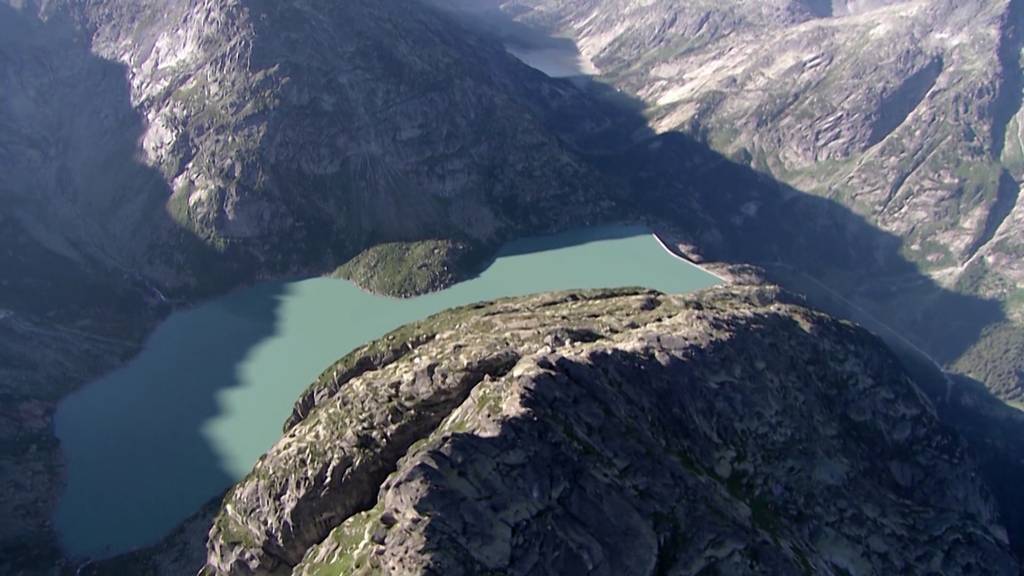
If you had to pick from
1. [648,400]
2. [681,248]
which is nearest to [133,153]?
[681,248]

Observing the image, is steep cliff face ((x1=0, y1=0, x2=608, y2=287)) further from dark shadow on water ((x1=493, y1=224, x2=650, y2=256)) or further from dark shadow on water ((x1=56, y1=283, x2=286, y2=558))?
dark shadow on water ((x1=56, y1=283, x2=286, y2=558))

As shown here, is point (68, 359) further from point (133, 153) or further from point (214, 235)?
point (133, 153)

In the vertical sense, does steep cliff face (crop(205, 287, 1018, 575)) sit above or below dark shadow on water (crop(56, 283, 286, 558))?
above

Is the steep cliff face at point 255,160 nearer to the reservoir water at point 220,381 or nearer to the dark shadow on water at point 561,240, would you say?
the dark shadow on water at point 561,240

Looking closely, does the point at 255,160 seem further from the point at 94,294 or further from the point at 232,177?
the point at 94,294

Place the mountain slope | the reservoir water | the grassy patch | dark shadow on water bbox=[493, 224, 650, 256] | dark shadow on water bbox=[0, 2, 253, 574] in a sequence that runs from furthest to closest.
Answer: dark shadow on water bbox=[493, 224, 650, 256] < the grassy patch < the mountain slope < dark shadow on water bbox=[0, 2, 253, 574] < the reservoir water

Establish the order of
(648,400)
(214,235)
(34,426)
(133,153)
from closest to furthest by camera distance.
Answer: (648,400) → (34,426) → (214,235) → (133,153)

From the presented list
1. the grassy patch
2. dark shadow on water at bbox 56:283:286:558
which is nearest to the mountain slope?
the grassy patch

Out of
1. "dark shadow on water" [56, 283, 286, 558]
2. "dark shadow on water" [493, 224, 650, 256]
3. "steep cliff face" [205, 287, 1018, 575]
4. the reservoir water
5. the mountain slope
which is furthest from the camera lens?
"dark shadow on water" [493, 224, 650, 256]
